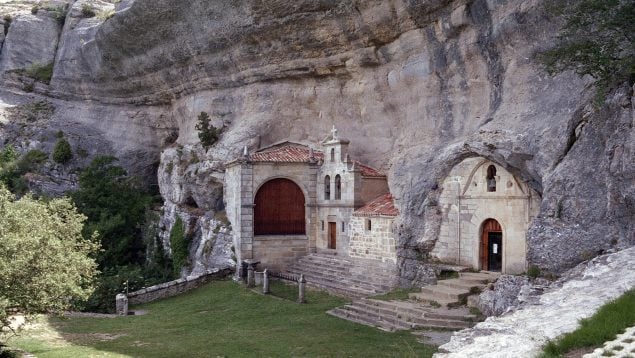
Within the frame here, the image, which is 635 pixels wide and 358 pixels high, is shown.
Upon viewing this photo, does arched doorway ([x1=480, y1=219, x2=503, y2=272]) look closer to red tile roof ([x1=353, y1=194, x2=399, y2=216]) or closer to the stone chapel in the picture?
the stone chapel

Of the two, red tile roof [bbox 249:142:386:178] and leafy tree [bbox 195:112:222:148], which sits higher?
leafy tree [bbox 195:112:222:148]

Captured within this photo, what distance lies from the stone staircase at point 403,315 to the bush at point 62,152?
3135cm

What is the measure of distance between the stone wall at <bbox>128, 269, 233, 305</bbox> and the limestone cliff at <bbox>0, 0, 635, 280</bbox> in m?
6.79

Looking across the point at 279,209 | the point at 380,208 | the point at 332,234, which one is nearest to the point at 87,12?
the point at 279,209

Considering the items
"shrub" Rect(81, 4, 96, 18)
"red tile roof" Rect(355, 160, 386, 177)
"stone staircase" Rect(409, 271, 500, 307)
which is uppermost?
"shrub" Rect(81, 4, 96, 18)

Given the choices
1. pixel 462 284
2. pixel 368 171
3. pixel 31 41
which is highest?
pixel 31 41

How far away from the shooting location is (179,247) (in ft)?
111

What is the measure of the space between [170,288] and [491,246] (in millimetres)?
14672

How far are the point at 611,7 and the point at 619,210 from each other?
5.23 metres

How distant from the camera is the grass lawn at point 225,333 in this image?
15.2m

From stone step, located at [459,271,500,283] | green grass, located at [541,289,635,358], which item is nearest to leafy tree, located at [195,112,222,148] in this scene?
stone step, located at [459,271,500,283]

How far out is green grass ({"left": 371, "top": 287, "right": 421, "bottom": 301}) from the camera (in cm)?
1959

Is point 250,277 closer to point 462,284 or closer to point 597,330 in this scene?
point 462,284

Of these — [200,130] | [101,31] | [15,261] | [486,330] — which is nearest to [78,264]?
[15,261]
